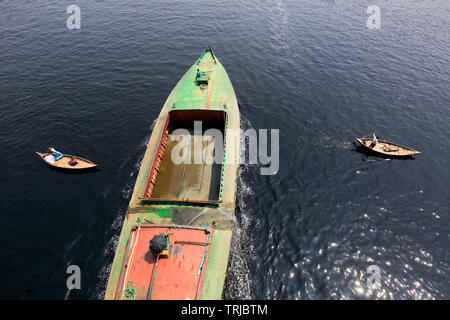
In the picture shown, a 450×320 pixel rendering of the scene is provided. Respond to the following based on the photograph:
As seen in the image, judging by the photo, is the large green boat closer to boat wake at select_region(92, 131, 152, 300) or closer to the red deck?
the red deck

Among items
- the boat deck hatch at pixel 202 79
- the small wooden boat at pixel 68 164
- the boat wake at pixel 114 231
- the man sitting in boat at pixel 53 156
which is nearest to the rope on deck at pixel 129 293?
the boat wake at pixel 114 231

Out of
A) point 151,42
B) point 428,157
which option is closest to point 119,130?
point 151,42

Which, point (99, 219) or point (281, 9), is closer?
point (99, 219)

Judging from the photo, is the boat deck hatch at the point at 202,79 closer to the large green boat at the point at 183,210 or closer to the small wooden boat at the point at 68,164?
the large green boat at the point at 183,210

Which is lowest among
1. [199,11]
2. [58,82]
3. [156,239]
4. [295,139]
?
[156,239]

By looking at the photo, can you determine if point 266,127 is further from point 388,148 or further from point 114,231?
point 114,231
